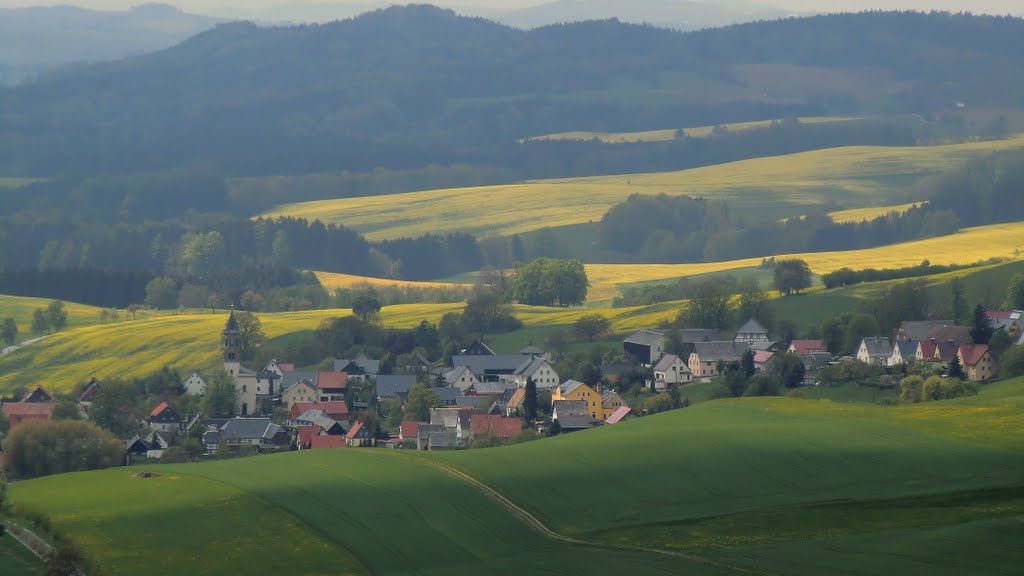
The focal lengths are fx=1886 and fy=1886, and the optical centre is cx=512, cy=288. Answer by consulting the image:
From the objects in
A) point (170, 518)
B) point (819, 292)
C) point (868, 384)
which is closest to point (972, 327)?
point (868, 384)

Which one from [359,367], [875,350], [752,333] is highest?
[875,350]

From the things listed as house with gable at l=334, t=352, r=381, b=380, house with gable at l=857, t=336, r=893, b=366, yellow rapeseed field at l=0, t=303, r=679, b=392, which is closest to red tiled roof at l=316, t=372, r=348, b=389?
house with gable at l=334, t=352, r=381, b=380

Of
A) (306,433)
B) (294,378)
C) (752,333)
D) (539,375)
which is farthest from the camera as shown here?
(752,333)

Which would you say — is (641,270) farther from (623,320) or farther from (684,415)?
(684,415)

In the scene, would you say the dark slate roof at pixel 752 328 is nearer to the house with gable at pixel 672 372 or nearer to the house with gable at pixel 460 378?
the house with gable at pixel 672 372

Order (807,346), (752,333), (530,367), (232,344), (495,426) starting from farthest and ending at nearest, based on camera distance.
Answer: (232,344)
(752,333)
(530,367)
(807,346)
(495,426)

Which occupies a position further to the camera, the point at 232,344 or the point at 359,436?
the point at 232,344

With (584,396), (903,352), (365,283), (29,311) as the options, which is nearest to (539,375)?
(584,396)

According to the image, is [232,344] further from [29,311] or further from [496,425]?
[29,311]
